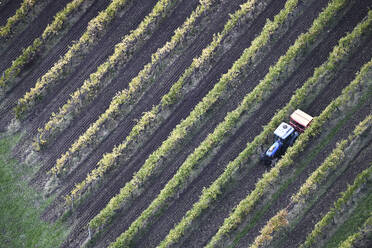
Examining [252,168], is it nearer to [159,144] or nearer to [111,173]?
[159,144]

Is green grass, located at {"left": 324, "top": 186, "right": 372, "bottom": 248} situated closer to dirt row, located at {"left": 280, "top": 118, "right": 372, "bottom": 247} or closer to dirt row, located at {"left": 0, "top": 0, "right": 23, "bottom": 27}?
dirt row, located at {"left": 280, "top": 118, "right": 372, "bottom": 247}

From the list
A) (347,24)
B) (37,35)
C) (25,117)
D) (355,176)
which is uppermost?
(347,24)

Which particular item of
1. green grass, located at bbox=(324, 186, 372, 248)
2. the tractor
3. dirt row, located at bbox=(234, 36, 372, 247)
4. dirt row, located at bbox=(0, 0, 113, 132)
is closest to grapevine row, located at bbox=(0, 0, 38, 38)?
dirt row, located at bbox=(0, 0, 113, 132)

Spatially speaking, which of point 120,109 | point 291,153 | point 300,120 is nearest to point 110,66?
point 120,109

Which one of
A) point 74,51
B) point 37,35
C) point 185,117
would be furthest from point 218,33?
point 37,35

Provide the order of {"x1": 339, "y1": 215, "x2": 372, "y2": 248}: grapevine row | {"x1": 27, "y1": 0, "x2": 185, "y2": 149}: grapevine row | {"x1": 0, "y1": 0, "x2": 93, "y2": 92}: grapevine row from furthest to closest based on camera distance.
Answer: {"x1": 0, "y1": 0, "x2": 93, "y2": 92}: grapevine row → {"x1": 27, "y1": 0, "x2": 185, "y2": 149}: grapevine row → {"x1": 339, "y1": 215, "x2": 372, "y2": 248}: grapevine row

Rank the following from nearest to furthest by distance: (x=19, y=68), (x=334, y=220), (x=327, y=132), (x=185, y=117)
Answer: (x=334, y=220) < (x=327, y=132) < (x=185, y=117) < (x=19, y=68)

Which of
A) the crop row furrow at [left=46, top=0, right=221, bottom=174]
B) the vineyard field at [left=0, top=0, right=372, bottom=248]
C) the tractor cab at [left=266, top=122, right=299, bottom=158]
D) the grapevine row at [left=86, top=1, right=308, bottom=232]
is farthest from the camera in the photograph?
the crop row furrow at [left=46, top=0, right=221, bottom=174]
